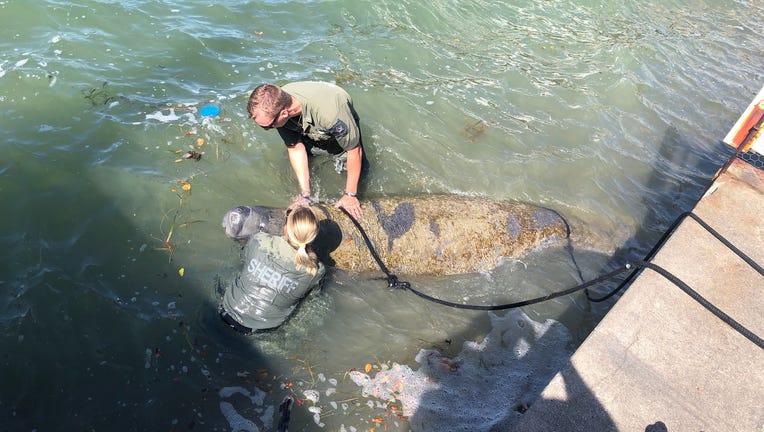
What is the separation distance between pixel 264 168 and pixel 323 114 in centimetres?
179

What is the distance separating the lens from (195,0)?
919 centimetres

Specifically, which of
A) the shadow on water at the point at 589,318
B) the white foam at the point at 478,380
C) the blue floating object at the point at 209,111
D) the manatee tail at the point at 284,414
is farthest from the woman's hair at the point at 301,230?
the blue floating object at the point at 209,111

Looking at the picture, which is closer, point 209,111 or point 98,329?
point 98,329

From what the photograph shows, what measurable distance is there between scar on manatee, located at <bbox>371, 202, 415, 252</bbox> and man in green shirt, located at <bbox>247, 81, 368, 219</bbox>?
295 mm

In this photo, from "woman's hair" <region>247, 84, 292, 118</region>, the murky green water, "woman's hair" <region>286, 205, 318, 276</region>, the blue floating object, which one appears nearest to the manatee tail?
the murky green water

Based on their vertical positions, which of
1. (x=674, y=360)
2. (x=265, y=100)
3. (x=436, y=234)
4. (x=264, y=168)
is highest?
(x=265, y=100)

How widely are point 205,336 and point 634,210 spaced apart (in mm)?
6216

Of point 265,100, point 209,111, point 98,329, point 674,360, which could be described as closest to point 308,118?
point 265,100

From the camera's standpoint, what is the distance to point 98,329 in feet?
13.0

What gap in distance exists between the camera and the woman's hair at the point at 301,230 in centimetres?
355

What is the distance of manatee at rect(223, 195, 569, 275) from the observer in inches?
184

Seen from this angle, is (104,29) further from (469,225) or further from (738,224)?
(738,224)

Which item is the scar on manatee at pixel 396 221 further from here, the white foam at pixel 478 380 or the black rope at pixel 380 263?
the white foam at pixel 478 380

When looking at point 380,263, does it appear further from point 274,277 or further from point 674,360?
point 674,360
